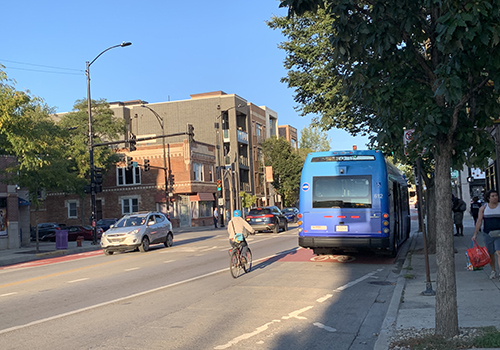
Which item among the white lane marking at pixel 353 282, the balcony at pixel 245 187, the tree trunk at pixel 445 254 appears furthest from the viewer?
the balcony at pixel 245 187

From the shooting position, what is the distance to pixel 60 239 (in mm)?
28172

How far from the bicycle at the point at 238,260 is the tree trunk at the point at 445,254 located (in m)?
7.40

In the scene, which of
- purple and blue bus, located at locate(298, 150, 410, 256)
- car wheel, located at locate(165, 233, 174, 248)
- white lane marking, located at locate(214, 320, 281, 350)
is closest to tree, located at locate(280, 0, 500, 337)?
white lane marking, located at locate(214, 320, 281, 350)

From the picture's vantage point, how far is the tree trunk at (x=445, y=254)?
20.9 ft

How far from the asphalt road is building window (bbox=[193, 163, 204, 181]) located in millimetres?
38819

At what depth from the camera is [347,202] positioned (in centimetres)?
1541

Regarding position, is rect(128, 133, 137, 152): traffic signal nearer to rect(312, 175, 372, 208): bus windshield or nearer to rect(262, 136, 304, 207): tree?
rect(312, 175, 372, 208): bus windshield

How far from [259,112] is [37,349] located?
68.2 m

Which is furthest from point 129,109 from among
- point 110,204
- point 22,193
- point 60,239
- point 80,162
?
point 60,239

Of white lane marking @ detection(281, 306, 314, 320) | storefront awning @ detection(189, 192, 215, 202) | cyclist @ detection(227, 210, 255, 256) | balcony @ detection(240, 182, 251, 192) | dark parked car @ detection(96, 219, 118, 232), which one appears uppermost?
balcony @ detection(240, 182, 251, 192)

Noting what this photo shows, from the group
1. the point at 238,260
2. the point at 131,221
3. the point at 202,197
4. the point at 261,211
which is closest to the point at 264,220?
the point at 261,211

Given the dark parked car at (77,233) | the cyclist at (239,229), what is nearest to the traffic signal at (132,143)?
the dark parked car at (77,233)

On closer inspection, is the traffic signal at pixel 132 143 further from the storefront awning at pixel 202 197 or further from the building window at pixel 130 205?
the building window at pixel 130 205

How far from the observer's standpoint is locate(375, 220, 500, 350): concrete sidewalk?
24.3 feet
